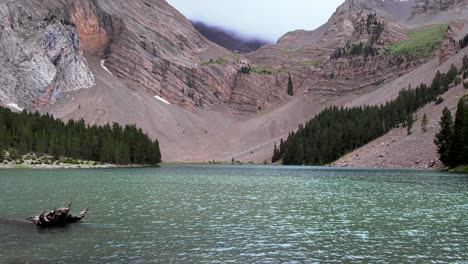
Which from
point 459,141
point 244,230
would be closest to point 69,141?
point 459,141

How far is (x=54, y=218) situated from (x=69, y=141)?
411ft

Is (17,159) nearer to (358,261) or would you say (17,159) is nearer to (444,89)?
(358,261)

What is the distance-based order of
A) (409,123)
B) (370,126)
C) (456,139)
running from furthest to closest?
(370,126), (409,123), (456,139)

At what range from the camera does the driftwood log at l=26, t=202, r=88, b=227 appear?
30156mm

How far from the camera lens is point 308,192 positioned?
58.4 meters

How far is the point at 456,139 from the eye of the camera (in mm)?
98625

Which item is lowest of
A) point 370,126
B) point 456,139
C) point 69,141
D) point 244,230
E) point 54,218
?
point 244,230

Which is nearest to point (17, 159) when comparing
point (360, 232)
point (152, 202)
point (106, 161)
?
point (106, 161)

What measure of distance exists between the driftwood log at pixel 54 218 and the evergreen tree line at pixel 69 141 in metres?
108

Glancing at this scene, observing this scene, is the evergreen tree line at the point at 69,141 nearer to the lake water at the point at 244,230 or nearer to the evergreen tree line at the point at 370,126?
the evergreen tree line at the point at 370,126

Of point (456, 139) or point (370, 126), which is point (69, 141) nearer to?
point (456, 139)

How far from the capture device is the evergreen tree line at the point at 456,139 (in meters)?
95.9

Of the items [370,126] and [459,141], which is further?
[370,126]

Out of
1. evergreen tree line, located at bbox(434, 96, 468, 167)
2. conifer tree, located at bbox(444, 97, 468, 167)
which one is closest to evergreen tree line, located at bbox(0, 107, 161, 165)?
evergreen tree line, located at bbox(434, 96, 468, 167)
